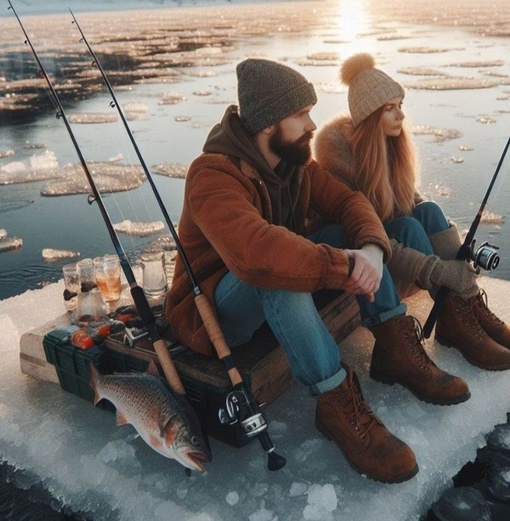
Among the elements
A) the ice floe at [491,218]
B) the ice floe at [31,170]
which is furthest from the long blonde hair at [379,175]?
the ice floe at [31,170]

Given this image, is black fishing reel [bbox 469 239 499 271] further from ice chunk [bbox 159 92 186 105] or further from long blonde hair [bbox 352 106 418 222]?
ice chunk [bbox 159 92 186 105]

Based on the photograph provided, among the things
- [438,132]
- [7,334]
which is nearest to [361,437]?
[7,334]

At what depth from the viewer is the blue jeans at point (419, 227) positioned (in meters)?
2.98

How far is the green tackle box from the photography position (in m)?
2.67

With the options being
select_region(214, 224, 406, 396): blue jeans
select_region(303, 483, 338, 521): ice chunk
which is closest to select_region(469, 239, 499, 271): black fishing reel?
select_region(214, 224, 406, 396): blue jeans

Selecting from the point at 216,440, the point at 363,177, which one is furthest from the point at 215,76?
the point at 216,440

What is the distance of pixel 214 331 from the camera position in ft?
7.49

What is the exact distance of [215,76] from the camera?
544 inches

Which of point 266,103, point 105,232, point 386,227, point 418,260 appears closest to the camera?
point 266,103

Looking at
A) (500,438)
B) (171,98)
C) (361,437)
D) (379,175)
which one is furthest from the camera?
(171,98)

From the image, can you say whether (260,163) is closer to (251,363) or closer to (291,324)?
(291,324)

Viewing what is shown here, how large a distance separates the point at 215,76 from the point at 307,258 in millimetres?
12381

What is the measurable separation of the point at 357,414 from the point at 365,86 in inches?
64.0

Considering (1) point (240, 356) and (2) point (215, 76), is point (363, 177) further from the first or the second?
(2) point (215, 76)
